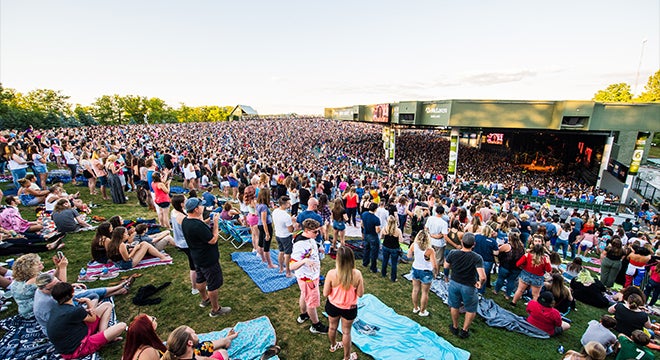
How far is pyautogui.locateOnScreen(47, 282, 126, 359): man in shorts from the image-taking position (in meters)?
3.28

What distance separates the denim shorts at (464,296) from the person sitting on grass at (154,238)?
6312mm

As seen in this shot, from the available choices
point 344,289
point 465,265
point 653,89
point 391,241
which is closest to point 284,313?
point 344,289

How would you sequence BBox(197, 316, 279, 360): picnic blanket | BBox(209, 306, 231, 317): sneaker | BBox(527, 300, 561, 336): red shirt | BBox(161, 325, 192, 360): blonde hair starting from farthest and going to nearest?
BBox(527, 300, 561, 336): red shirt → BBox(209, 306, 231, 317): sneaker → BBox(197, 316, 279, 360): picnic blanket → BBox(161, 325, 192, 360): blonde hair

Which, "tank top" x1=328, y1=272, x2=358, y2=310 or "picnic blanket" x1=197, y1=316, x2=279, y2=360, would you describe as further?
"picnic blanket" x1=197, y1=316, x2=279, y2=360

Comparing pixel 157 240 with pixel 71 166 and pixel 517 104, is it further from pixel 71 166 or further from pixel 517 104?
pixel 517 104

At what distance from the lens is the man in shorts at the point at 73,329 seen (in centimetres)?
328

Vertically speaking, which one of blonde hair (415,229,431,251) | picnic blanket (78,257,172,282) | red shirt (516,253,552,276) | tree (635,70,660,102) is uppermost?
tree (635,70,660,102)

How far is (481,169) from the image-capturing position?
96.9 ft

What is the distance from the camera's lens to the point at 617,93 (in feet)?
195

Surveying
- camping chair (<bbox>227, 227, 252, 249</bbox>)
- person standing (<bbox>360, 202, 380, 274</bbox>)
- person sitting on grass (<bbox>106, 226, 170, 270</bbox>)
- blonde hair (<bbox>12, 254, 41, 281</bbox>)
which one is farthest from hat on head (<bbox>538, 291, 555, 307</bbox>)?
blonde hair (<bbox>12, 254, 41, 281</bbox>)

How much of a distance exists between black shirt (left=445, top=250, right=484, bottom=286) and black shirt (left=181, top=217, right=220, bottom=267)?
371cm

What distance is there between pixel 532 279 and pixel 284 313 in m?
4.96

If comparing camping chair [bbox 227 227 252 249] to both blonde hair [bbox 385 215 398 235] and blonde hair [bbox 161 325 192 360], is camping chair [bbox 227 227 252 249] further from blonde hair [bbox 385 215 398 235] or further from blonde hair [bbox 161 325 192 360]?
blonde hair [bbox 161 325 192 360]

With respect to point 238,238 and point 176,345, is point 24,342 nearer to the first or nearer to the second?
point 176,345
